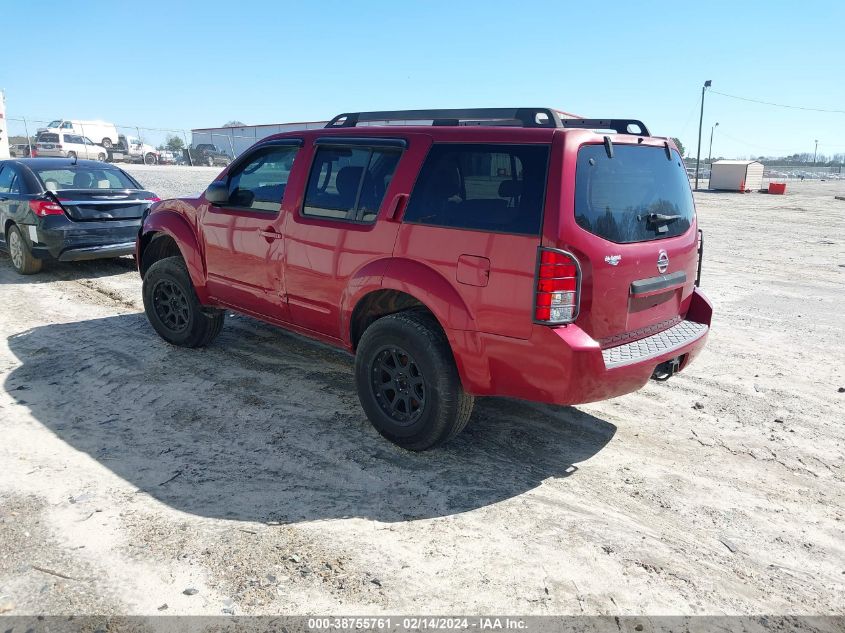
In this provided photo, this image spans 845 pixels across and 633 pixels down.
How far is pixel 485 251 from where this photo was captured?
344cm

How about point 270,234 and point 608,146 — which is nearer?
point 608,146

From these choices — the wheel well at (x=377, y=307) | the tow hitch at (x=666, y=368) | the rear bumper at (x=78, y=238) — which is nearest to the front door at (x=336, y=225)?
the wheel well at (x=377, y=307)

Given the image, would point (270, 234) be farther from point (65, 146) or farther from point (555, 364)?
point (65, 146)

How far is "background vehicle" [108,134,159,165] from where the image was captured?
40500 millimetres

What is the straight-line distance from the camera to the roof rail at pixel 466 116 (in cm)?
381

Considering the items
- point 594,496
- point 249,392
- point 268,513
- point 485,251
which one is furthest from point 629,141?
point 249,392

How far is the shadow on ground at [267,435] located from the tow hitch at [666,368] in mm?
626

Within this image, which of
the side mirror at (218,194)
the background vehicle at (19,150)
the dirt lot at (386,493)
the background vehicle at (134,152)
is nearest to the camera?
the dirt lot at (386,493)

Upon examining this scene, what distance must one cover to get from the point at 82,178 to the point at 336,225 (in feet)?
21.6

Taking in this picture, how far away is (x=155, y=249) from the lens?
6180 millimetres

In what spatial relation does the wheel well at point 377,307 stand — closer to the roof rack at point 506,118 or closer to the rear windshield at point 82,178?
the roof rack at point 506,118

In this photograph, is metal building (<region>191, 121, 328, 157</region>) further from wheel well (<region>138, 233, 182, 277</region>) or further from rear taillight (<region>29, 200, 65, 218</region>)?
wheel well (<region>138, 233, 182, 277</region>)

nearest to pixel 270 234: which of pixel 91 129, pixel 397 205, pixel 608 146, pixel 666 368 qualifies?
pixel 397 205

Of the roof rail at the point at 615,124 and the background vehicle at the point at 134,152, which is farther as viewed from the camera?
the background vehicle at the point at 134,152
